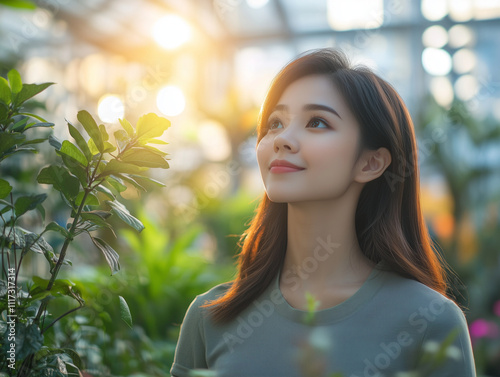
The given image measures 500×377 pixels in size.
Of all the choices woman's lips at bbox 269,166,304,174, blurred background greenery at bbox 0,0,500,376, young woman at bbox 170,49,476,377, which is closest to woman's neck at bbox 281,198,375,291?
young woman at bbox 170,49,476,377

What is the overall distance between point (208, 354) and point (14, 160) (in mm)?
2098

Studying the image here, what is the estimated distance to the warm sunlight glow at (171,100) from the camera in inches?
354

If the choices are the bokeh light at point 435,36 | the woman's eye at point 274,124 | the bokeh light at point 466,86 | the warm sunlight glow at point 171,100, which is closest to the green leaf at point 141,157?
the woman's eye at point 274,124

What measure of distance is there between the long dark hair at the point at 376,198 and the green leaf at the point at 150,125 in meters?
0.43

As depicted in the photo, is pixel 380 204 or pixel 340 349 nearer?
pixel 340 349

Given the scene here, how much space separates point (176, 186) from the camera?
729cm

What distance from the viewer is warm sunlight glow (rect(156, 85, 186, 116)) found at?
9.00 metres

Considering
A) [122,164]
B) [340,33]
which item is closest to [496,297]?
[340,33]

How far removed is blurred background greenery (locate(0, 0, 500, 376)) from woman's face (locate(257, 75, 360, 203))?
7.63 ft

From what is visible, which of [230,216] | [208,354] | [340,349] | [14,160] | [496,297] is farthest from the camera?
[230,216]

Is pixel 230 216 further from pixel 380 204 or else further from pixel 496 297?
pixel 380 204

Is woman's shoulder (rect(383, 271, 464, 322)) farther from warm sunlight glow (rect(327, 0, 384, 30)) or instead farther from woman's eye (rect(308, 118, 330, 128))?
warm sunlight glow (rect(327, 0, 384, 30))

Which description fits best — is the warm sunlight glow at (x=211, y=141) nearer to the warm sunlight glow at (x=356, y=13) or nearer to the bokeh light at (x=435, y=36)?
the warm sunlight glow at (x=356, y=13)

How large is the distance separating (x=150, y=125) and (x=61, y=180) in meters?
0.19
